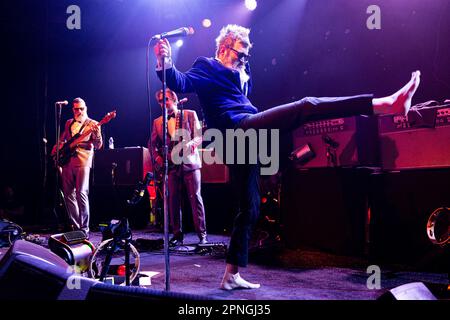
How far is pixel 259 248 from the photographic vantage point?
4.91m

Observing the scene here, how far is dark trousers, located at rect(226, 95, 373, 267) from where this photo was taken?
7.63ft

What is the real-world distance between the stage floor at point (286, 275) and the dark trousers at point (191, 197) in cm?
54

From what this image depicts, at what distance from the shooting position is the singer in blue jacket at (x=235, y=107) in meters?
2.54

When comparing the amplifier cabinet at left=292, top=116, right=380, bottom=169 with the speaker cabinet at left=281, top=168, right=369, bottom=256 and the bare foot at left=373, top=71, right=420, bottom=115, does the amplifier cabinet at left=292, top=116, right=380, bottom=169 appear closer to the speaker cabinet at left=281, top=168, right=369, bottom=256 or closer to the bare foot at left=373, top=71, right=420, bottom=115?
the speaker cabinet at left=281, top=168, right=369, bottom=256

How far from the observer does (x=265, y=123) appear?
2607 mm

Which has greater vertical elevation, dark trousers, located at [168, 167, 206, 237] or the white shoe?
dark trousers, located at [168, 167, 206, 237]

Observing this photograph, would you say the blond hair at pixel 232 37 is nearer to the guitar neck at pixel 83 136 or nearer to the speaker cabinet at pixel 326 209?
the speaker cabinet at pixel 326 209

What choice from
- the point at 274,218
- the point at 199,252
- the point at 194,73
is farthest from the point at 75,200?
the point at 194,73

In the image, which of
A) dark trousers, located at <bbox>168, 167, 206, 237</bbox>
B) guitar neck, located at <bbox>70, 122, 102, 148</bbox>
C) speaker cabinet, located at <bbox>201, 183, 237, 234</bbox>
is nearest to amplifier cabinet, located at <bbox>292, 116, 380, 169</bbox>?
dark trousers, located at <bbox>168, 167, 206, 237</bbox>

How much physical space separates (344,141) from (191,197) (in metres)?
2.11

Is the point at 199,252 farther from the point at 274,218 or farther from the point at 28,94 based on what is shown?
the point at 28,94

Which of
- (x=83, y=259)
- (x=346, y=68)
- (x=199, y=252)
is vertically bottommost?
(x=199, y=252)
